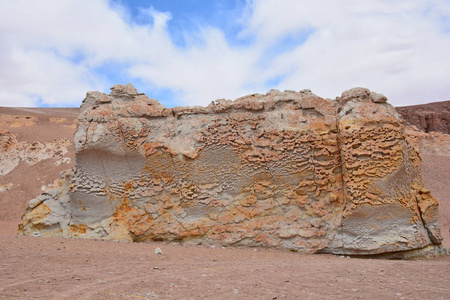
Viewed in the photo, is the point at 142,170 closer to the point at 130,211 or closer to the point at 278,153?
the point at 130,211

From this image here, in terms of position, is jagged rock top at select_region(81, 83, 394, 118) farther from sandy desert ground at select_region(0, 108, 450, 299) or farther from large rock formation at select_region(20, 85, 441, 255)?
sandy desert ground at select_region(0, 108, 450, 299)

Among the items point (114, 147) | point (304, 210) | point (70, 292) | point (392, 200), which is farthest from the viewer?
point (114, 147)

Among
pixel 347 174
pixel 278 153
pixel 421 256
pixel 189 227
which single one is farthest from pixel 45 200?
pixel 421 256

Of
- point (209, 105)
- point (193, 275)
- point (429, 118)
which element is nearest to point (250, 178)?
point (209, 105)

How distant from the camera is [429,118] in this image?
103ft

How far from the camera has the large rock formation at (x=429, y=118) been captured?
30.8 meters

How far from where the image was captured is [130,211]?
714cm

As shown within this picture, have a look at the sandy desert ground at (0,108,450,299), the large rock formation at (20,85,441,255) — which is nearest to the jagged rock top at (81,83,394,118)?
the large rock formation at (20,85,441,255)

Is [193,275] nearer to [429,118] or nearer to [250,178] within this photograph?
[250,178]

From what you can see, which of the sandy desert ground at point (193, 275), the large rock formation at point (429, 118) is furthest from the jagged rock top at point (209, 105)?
the large rock formation at point (429, 118)

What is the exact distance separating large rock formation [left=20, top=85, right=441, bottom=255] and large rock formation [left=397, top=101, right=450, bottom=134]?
26969 millimetres

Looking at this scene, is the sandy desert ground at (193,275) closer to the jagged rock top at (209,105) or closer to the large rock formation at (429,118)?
the jagged rock top at (209,105)

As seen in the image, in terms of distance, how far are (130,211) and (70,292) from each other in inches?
162

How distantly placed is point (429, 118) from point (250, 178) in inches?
1153
